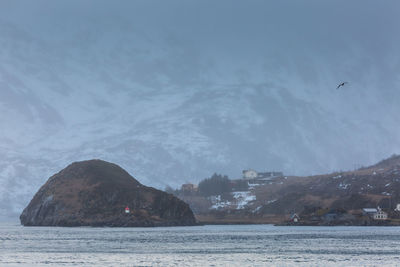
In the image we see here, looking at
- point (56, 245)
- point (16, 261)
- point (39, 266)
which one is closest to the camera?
point (39, 266)

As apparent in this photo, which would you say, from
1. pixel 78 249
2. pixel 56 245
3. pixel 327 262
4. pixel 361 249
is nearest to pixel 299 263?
pixel 327 262

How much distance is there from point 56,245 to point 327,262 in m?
66.6

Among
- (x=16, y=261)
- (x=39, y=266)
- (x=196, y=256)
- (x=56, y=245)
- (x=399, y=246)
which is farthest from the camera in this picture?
(x=56, y=245)

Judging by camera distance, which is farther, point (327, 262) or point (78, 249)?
point (78, 249)

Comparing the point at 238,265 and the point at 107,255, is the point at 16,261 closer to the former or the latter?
the point at 107,255

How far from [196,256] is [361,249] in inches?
1358

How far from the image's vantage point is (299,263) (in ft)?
310

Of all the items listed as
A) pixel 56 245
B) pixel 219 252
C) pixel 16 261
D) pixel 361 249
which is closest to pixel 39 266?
pixel 16 261

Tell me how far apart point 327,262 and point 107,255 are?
39.4 m

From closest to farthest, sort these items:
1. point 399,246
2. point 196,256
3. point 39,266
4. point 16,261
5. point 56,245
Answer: point 39,266 < point 16,261 < point 196,256 < point 399,246 < point 56,245

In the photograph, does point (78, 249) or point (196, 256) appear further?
point (78, 249)

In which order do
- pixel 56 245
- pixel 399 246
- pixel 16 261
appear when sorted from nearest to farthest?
1. pixel 16 261
2. pixel 399 246
3. pixel 56 245

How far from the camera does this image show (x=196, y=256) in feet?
354

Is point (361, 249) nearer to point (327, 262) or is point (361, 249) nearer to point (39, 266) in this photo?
point (327, 262)
